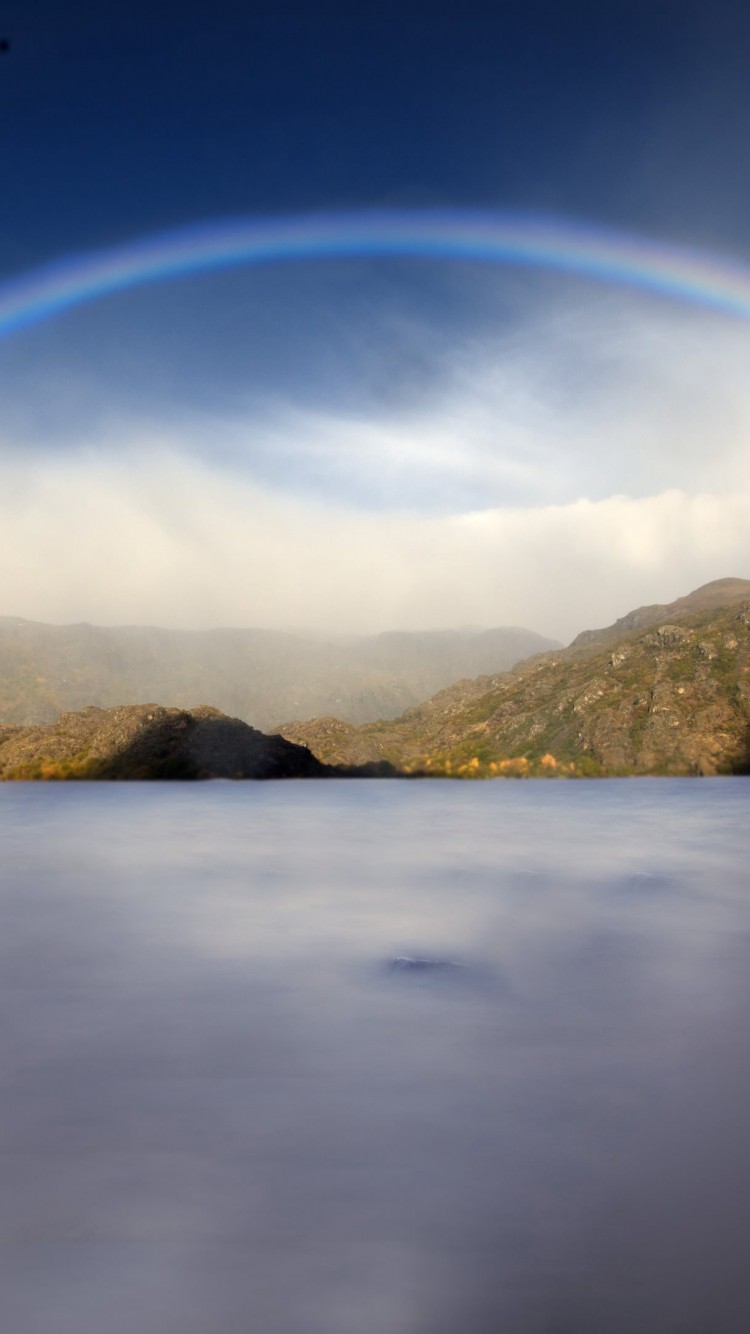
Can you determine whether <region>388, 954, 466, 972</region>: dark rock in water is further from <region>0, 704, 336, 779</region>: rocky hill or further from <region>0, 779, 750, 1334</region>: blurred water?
<region>0, 704, 336, 779</region>: rocky hill

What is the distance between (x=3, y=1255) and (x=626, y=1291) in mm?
3179

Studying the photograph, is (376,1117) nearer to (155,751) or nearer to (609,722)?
(155,751)

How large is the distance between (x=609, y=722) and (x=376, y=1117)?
93277 mm

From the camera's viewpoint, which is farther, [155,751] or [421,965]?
[155,751]

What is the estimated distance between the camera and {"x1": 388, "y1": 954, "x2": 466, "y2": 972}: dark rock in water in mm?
11599

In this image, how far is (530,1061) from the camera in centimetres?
779

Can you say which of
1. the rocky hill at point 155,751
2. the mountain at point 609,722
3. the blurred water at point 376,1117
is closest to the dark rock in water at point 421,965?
the blurred water at point 376,1117

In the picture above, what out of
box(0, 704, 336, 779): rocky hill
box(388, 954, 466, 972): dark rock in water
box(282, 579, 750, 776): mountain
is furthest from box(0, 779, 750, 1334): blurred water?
box(282, 579, 750, 776): mountain

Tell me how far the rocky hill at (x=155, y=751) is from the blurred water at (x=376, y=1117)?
6807cm

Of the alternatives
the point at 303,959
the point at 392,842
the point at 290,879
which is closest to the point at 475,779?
the point at 392,842

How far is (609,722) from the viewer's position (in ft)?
315

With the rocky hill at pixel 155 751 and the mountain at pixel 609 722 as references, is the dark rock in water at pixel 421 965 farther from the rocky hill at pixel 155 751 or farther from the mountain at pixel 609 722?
the mountain at pixel 609 722

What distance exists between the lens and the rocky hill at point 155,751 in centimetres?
8350

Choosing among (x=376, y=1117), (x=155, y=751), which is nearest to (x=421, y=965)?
(x=376, y=1117)
